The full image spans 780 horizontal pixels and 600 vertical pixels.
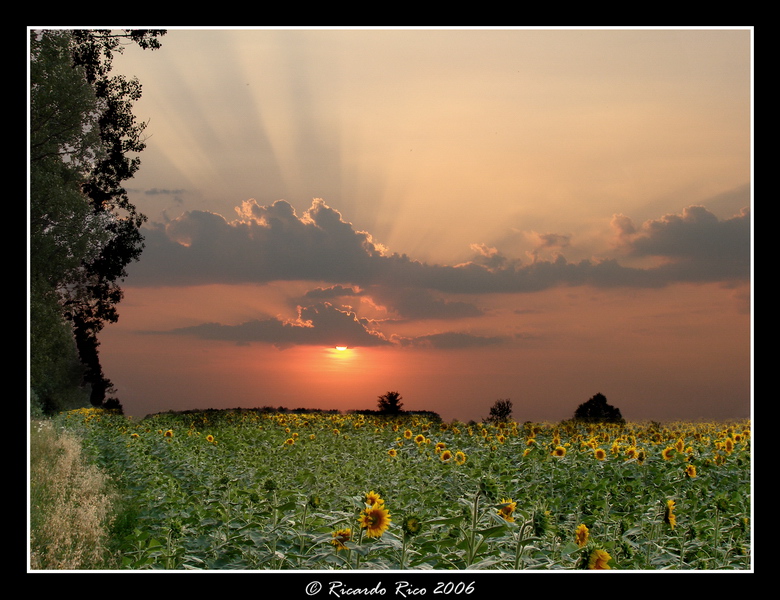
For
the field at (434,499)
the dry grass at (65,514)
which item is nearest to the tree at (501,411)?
the field at (434,499)

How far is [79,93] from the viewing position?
42.1 ft

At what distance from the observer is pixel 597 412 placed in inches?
587

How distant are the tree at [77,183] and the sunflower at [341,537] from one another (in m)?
9.99

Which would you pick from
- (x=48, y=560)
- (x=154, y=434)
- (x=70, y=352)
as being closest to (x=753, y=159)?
(x=48, y=560)

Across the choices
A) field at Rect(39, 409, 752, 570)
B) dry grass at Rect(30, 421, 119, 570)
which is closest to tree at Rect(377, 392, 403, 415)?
field at Rect(39, 409, 752, 570)

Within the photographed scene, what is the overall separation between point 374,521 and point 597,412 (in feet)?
40.7

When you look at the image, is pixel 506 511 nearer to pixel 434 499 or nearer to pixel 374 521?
pixel 374 521

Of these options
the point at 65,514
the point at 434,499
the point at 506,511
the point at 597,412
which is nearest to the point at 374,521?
the point at 506,511

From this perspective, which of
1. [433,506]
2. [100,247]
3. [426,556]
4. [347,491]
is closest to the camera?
[426,556]

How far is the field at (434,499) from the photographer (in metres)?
3.77

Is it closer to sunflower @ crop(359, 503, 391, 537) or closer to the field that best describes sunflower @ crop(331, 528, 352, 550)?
the field

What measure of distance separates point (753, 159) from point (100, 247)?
42.9 feet
